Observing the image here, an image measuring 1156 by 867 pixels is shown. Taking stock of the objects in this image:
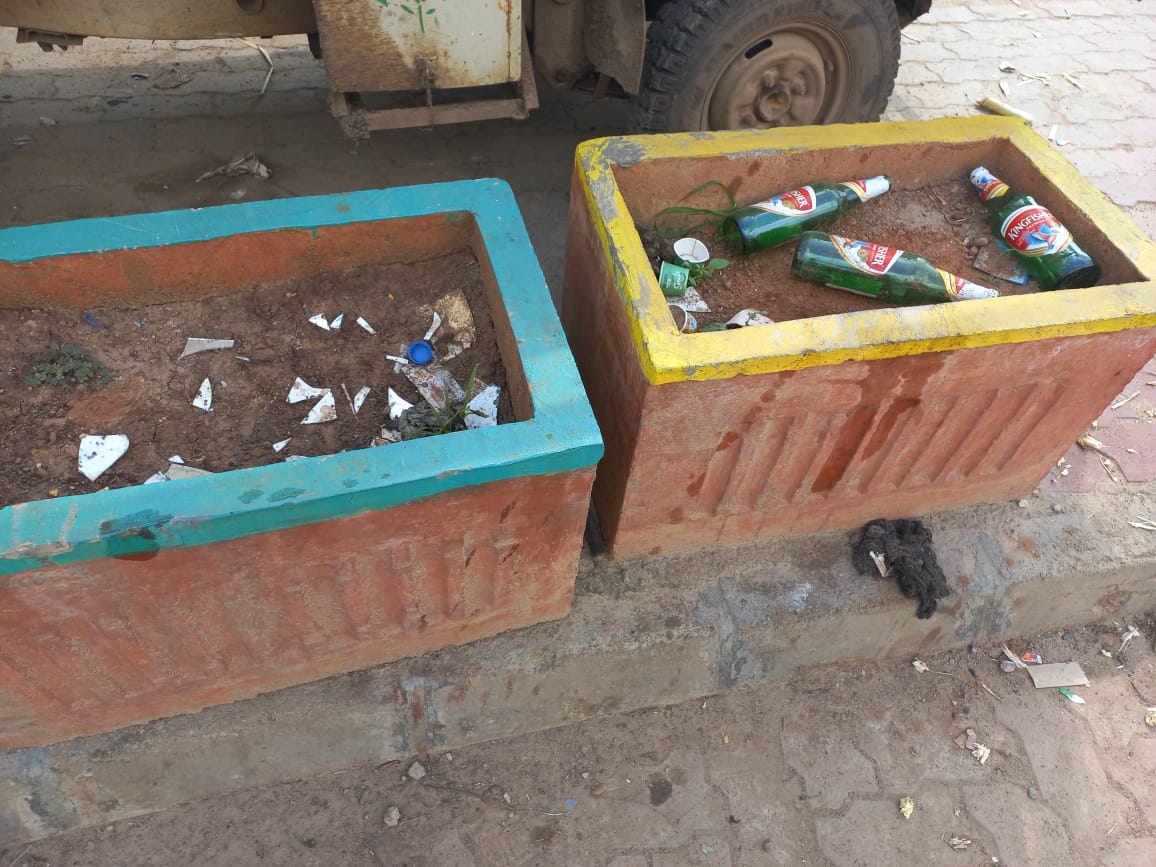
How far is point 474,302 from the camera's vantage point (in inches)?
84.5

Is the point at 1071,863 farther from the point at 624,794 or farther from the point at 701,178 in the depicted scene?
the point at 701,178

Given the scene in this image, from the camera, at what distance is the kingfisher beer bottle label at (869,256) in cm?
219

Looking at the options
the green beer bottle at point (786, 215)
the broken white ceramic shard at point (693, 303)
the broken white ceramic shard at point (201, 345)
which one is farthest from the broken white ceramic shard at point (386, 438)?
the green beer bottle at point (786, 215)

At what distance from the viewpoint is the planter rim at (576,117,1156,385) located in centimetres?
178

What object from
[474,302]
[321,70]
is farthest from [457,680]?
[321,70]

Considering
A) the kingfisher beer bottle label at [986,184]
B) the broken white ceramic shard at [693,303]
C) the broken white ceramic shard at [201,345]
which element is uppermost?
the kingfisher beer bottle label at [986,184]

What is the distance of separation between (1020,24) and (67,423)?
6.31 meters

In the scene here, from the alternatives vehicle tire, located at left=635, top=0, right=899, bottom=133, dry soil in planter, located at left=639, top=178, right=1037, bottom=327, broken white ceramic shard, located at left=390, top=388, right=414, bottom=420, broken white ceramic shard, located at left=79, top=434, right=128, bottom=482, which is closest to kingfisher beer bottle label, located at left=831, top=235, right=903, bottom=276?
dry soil in planter, located at left=639, top=178, right=1037, bottom=327

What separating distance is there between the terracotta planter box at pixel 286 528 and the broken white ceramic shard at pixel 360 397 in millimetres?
363

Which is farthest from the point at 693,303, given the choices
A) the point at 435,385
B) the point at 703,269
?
the point at 435,385

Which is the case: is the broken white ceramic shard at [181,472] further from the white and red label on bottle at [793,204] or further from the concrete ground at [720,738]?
the white and red label on bottle at [793,204]

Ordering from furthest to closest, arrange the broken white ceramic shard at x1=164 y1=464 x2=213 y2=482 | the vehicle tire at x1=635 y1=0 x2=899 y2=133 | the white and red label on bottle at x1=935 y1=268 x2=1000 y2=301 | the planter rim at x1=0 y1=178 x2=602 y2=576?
the vehicle tire at x1=635 y1=0 x2=899 y2=133 < the white and red label on bottle at x1=935 y1=268 x2=1000 y2=301 < the broken white ceramic shard at x1=164 y1=464 x2=213 y2=482 < the planter rim at x1=0 y1=178 x2=602 y2=576

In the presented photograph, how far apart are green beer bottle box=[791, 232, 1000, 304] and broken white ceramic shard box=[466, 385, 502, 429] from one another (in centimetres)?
96

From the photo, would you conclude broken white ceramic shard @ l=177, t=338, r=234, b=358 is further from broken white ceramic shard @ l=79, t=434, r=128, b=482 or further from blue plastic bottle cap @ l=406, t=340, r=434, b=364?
blue plastic bottle cap @ l=406, t=340, r=434, b=364
